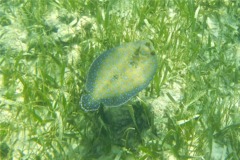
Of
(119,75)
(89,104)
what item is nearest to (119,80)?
(119,75)

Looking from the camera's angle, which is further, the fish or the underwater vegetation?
the underwater vegetation

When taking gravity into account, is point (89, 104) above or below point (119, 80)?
below

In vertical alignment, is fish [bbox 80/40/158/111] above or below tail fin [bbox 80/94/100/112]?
above

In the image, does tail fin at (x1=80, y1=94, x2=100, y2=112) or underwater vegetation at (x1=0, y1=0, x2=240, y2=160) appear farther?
→ underwater vegetation at (x1=0, y1=0, x2=240, y2=160)

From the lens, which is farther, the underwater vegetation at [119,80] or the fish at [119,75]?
the underwater vegetation at [119,80]

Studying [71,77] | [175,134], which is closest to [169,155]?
[175,134]

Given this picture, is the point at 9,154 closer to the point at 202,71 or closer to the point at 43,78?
the point at 43,78

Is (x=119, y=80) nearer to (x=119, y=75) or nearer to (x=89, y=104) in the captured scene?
(x=119, y=75)

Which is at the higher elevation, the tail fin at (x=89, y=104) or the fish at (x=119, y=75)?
the fish at (x=119, y=75)
